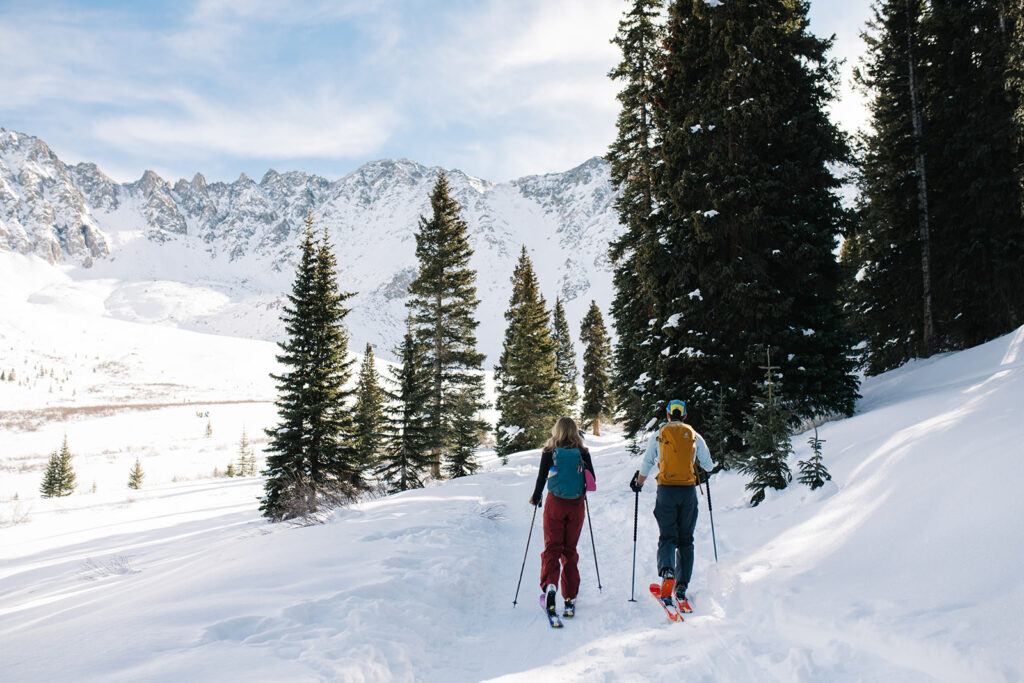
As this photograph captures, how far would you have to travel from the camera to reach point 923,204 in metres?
16.1

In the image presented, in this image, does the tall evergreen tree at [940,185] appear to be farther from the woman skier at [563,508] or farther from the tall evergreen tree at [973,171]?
the woman skier at [563,508]

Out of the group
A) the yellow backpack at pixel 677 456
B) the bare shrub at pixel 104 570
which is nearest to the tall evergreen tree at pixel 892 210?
the yellow backpack at pixel 677 456

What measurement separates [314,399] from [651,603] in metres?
18.8

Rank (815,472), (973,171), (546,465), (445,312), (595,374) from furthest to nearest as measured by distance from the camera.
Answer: (595,374)
(445,312)
(973,171)
(815,472)
(546,465)

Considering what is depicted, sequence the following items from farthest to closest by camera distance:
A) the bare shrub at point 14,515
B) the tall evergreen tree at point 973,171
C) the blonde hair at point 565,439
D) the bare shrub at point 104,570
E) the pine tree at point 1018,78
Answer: the bare shrub at point 14,515, the tall evergreen tree at point 973,171, the pine tree at point 1018,78, the bare shrub at point 104,570, the blonde hair at point 565,439

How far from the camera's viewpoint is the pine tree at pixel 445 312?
938 inches

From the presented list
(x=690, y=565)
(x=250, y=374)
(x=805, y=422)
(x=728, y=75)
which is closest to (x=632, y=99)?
(x=728, y=75)

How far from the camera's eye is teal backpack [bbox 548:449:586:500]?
20.3 feet

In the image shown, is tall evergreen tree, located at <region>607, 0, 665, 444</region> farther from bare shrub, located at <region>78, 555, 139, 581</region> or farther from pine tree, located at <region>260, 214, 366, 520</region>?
bare shrub, located at <region>78, 555, 139, 581</region>

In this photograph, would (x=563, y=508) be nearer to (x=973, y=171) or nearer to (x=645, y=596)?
(x=645, y=596)

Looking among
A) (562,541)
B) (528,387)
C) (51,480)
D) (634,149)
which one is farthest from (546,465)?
(51,480)

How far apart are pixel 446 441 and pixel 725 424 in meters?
14.2

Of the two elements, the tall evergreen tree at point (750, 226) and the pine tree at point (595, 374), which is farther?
the pine tree at point (595, 374)

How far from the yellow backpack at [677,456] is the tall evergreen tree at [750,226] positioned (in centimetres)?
647
